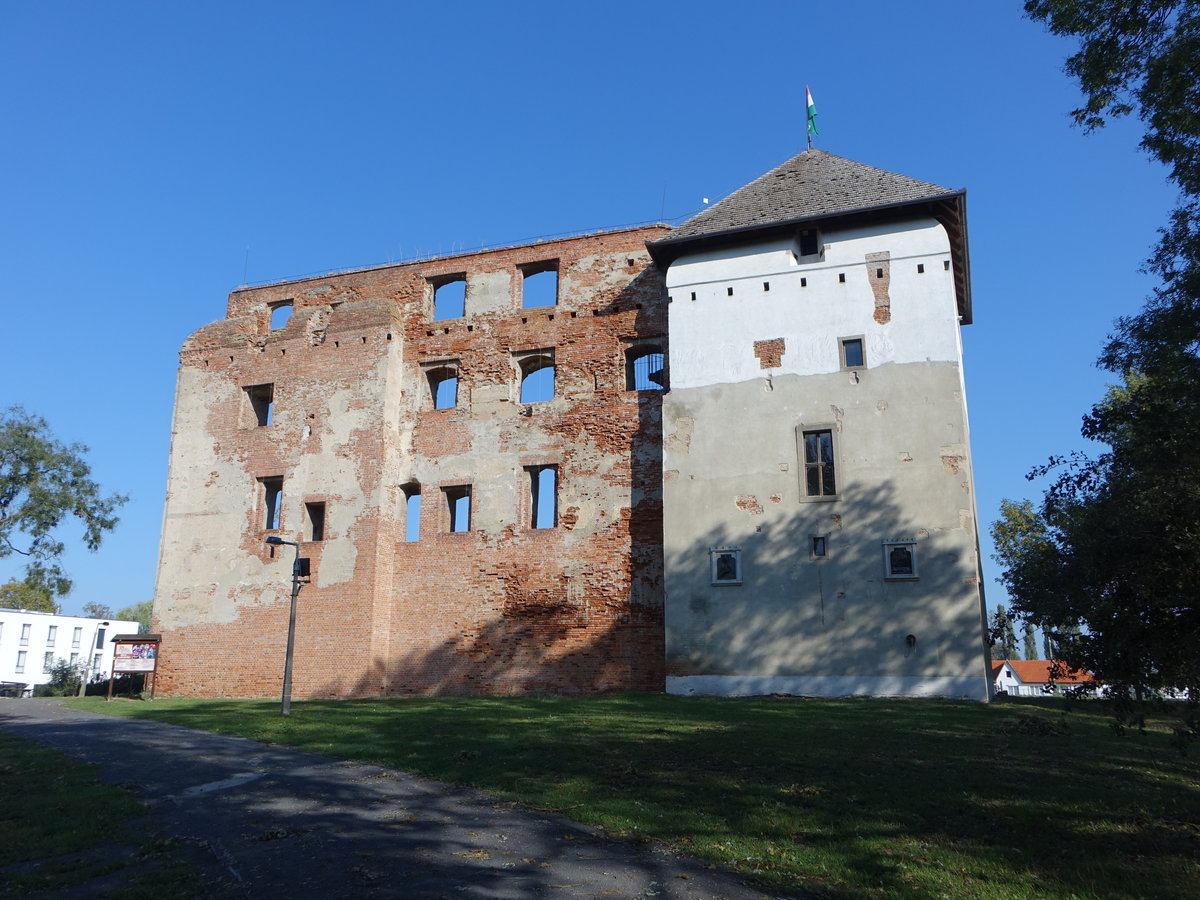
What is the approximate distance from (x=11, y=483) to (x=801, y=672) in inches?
1406

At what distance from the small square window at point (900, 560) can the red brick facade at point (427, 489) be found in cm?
539

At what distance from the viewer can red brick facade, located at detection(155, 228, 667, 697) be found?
73.8 feet

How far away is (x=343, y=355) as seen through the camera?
25766mm

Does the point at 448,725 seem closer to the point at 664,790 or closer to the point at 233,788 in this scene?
the point at 233,788

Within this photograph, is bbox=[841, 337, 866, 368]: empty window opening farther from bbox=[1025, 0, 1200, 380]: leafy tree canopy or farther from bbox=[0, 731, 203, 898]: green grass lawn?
bbox=[0, 731, 203, 898]: green grass lawn

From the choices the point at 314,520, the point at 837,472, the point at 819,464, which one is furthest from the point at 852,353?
the point at 314,520

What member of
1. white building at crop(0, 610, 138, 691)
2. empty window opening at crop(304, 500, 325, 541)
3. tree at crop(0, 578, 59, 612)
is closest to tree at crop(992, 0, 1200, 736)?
empty window opening at crop(304, 500, 325, 541)

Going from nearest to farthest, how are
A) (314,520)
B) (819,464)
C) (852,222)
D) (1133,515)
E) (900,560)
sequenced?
(1133,515), (900,560), (819,464), (852,222), (314,520)

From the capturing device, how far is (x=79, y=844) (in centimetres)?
755

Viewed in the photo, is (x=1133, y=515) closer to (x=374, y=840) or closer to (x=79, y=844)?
(x=374, y=840)

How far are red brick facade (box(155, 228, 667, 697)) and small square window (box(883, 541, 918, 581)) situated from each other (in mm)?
5386

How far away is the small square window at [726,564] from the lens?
19.8 meters

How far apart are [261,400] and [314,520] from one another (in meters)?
4.69

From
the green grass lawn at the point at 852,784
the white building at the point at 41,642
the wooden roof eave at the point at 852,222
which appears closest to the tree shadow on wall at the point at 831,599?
the green grass lawn at the point at 852,784
